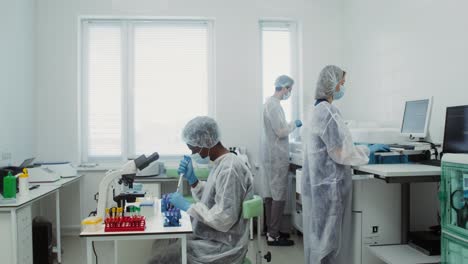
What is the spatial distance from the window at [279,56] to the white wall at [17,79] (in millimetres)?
2717

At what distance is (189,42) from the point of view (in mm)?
4551

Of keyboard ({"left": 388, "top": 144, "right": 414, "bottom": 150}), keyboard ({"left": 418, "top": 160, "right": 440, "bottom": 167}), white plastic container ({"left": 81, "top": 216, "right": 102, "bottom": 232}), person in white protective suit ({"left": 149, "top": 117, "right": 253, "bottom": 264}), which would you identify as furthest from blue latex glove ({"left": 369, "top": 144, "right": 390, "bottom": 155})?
white plastic container ({"left": 81, "top": 216, "right": 102, "bottom": 232})

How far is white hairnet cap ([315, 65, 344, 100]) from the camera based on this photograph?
8.50 feet

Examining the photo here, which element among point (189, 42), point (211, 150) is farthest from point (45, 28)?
point (211, 150)

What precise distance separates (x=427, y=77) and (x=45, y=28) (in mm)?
4084

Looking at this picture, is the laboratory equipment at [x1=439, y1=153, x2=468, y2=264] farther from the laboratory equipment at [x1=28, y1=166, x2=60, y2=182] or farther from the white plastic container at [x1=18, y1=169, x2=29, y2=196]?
the laboratory equipment at [x1=28, y1=166, x2=60, y2=182]

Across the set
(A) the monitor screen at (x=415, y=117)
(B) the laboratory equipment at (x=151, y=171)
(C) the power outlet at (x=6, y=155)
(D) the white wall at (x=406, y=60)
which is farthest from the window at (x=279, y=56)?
(C) the power outlet at (x=6, y=155)

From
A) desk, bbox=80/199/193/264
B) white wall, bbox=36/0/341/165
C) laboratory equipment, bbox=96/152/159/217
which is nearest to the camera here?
desk, bbox=80/199/193/264

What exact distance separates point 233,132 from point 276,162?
2.65 feet

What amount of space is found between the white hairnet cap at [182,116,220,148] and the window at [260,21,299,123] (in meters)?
2.44

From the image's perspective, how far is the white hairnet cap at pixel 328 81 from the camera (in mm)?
2592

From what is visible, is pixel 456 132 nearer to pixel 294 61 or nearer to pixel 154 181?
pixel 294 61

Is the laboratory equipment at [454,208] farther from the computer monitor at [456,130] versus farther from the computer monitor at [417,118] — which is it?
the computer monitor at [417,118]

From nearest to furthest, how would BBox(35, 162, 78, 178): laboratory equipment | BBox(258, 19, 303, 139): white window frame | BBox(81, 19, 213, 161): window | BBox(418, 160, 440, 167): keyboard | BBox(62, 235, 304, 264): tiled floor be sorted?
BBox(418, 160, 440, 167): keyboard → BBox(62, 235, 304, 264): tiled floor → BBox(35, 162, 78, 178): laboratory equipment → BBox(81, 19, 213, 161): window → BBox(258, 19, 303, 139): white window frame
